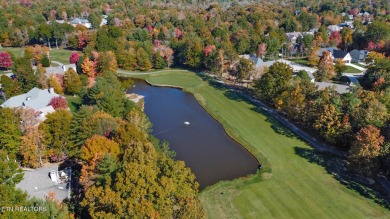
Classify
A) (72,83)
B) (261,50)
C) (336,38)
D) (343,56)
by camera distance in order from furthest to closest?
(336,38), (261,50), (343,56), (72,83)

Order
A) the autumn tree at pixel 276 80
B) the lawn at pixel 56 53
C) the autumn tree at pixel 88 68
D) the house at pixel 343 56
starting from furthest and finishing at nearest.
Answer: the lawn at pixel 56 53
the house at pixel 343 56
the autumn tree at pixel 88 68
the autumn tree at pixel 276 80

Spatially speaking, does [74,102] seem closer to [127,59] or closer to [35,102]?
[35,102]

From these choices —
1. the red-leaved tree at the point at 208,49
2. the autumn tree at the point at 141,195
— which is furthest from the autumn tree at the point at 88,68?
the autumn tree at the point at 141,195

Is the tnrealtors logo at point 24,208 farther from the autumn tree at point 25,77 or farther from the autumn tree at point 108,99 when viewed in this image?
the autumn tree at point 25,77

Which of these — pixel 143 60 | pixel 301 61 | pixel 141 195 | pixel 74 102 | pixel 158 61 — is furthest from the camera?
pixel 301 61

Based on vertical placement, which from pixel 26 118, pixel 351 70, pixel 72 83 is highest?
pixel 351 70

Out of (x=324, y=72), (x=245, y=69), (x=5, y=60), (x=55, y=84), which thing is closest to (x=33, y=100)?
(x=55, y=84)
